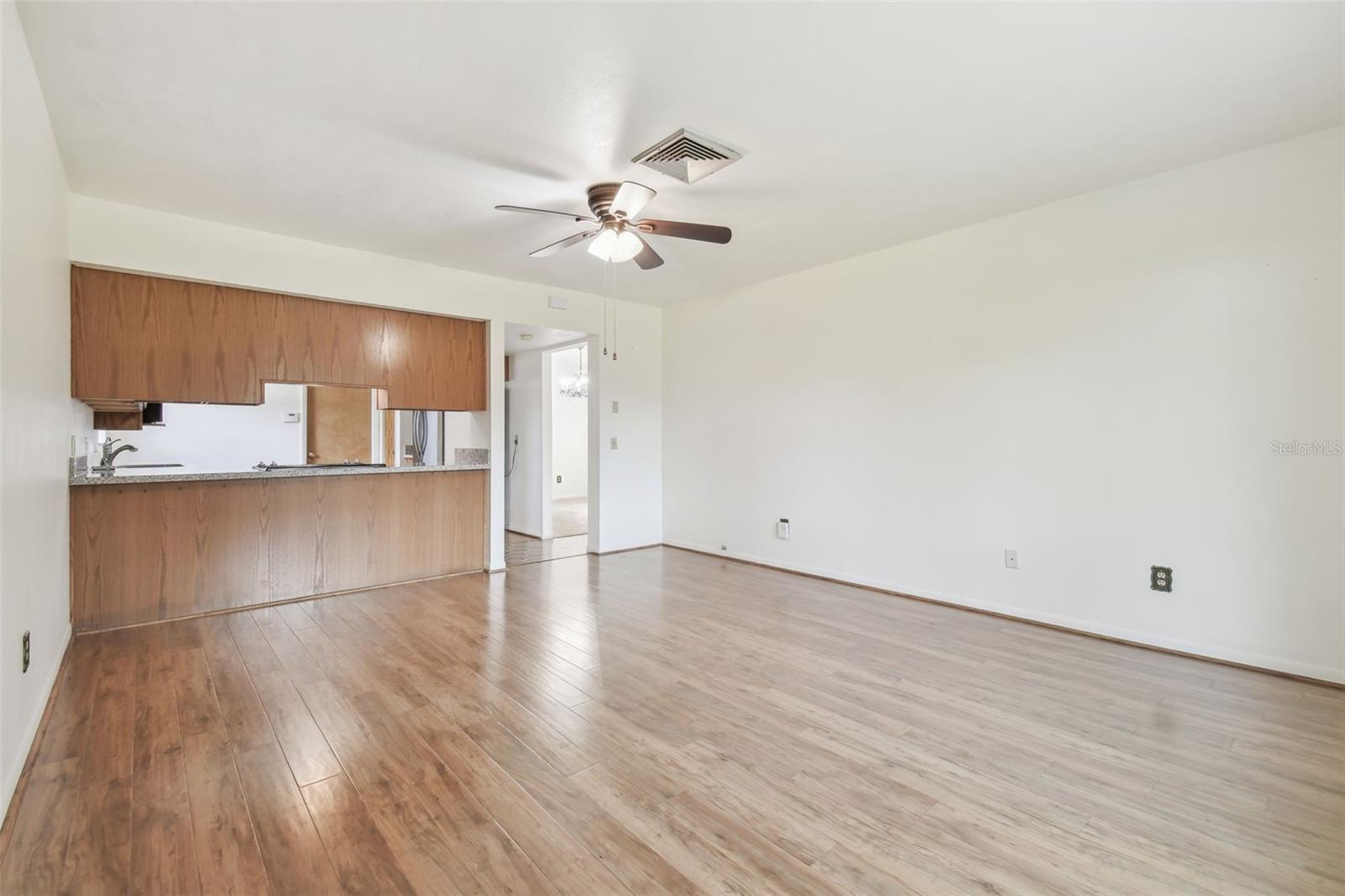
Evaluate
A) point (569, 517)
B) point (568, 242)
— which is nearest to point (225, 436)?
point (569, 517)

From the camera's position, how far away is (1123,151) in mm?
2877

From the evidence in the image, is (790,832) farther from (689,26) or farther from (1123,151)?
(1123,151)

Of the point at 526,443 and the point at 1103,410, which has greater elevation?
the point at 1103,410

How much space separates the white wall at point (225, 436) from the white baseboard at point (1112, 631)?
5427mm

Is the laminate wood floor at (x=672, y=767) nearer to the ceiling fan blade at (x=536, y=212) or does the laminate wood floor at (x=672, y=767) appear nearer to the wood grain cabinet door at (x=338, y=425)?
the ceiling fan blade at (x=536, y=212)

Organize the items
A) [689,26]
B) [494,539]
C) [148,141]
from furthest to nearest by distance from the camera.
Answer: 1. [494,539]
2. [148,141]
3. [689,26]

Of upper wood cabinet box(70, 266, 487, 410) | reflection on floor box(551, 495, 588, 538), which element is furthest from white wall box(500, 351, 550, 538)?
upper wood cabinet box(70, 266, 487, 410)

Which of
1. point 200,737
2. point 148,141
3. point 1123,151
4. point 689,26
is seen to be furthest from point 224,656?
point 1123,151

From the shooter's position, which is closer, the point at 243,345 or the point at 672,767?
the point at 672,767

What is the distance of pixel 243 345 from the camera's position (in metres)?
3.95

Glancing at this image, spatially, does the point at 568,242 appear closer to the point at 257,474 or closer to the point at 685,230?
the point at 685,230

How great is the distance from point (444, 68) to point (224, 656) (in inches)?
119

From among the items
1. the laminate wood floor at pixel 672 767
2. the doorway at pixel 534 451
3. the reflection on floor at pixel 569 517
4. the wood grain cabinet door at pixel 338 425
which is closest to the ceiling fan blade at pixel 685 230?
the laminate wood floor at pixel 672 767

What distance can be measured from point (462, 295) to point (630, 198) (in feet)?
8.15
